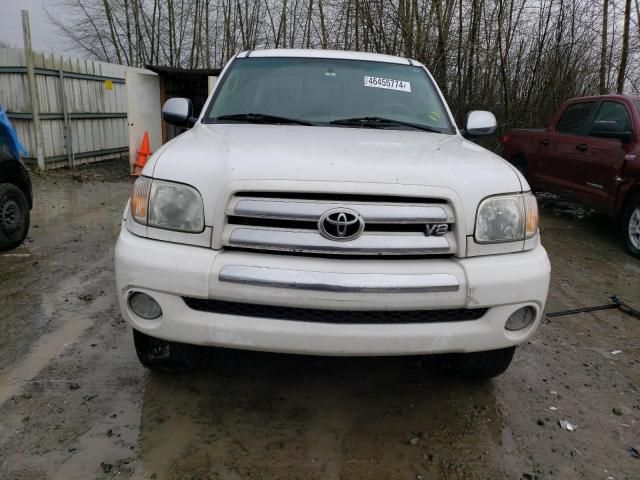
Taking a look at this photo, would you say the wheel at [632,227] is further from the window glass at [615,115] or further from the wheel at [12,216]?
the wheel at [12,216]

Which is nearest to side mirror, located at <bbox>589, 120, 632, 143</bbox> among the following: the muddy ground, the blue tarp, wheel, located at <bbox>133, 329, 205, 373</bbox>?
the muddy ground

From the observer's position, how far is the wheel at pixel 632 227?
6.00m

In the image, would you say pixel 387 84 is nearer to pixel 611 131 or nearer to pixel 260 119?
pixel 260 119

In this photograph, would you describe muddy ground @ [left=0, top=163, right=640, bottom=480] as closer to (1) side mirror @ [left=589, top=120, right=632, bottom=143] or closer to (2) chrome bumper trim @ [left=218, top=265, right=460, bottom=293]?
(2) chrome bumper trim @ [left=218, top=265, right=460, bottom=293]

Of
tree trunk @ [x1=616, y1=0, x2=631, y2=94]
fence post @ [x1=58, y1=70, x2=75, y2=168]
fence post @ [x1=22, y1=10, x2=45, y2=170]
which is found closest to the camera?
fence post @ [x1=22, y1=10, x2=45, y2=170]

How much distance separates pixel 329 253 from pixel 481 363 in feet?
4.05

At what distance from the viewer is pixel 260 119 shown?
3357mm

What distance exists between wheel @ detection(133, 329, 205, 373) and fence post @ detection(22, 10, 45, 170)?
9.18 m

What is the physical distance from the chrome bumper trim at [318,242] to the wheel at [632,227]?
15.9ft

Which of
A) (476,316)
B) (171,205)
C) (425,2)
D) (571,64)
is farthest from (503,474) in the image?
(571,64)

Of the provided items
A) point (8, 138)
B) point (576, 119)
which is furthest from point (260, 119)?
point (576, 119)

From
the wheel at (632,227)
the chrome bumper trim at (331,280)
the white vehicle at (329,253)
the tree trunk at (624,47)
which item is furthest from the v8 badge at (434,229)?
the tree trunk at (624,47)

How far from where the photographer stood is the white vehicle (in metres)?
2.18

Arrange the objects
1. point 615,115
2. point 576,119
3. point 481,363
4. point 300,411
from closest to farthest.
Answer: point 300,411 < point 481,363 < point 615,115 < point 576,119
